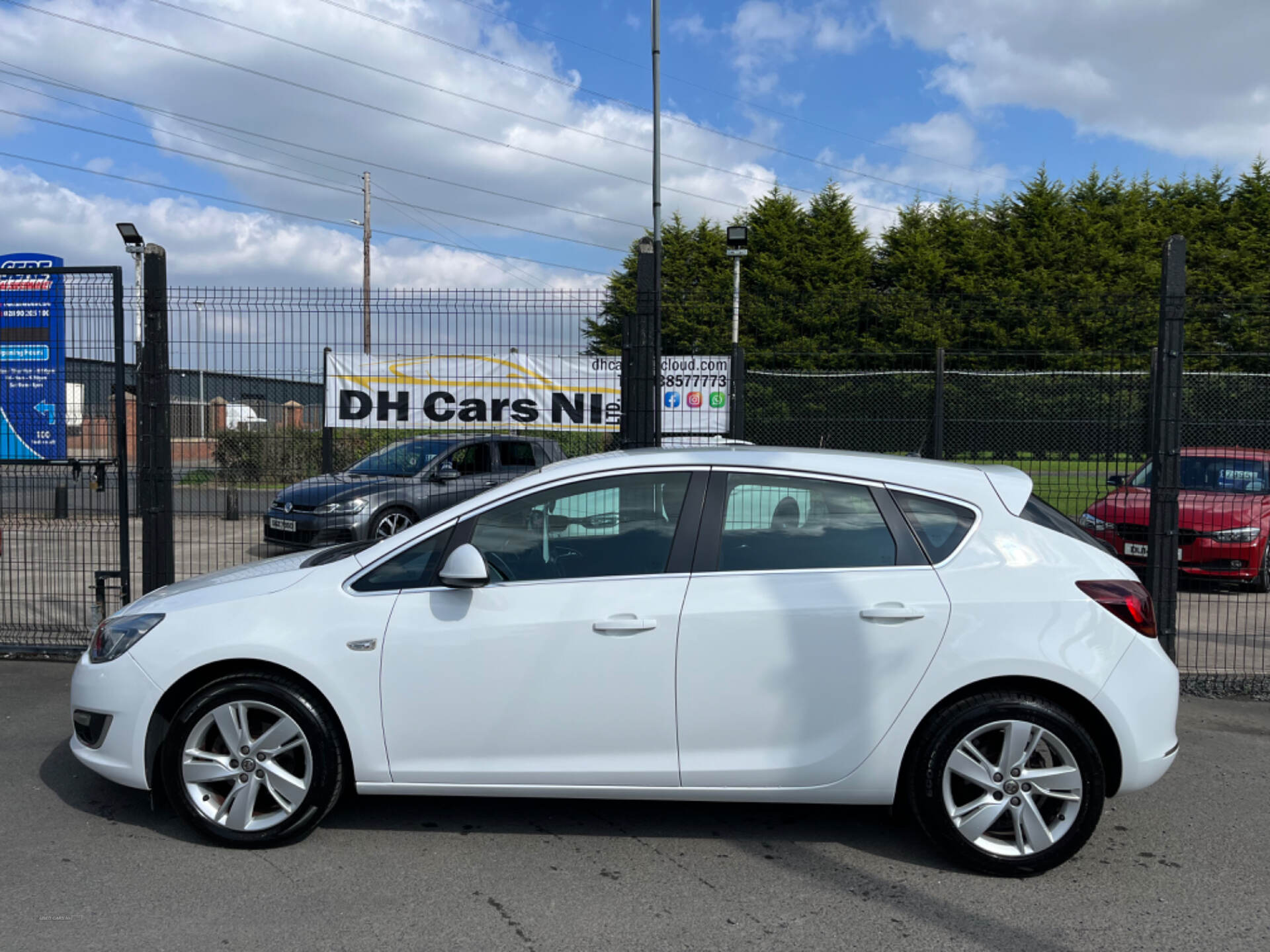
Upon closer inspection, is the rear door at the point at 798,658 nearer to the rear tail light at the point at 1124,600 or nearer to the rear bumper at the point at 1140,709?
the rear tail light at the point at 1124,600

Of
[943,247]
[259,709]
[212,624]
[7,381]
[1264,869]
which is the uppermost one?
[943,247]

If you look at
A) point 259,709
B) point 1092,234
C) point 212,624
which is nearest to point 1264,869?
point 259,709

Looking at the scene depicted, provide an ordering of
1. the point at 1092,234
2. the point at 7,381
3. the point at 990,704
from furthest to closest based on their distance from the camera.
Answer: the point at 1092,234 < the point at 7,381 < the point at 990,704

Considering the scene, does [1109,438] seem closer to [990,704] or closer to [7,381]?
[990,704]

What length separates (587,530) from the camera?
4.24m

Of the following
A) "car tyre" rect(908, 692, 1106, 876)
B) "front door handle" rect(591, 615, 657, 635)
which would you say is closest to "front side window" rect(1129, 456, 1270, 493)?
"car tyre" rect(908, 692, 1106, 876)

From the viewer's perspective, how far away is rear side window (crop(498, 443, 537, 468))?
7355 millimetres

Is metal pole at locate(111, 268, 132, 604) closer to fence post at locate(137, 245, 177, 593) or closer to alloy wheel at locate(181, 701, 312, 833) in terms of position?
fence post at locate(137, 245, 177, 593)

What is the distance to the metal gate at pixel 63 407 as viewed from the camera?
7520 mm

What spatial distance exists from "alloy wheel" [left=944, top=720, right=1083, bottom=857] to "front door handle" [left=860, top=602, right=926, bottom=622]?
1.63 ft

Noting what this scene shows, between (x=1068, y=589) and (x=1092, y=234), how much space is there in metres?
30.3

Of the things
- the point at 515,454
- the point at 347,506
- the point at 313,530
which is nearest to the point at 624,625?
the point at 515,454

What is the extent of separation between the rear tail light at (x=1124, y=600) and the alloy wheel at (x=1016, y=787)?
54 centimetres

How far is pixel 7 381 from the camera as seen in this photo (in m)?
7.79
